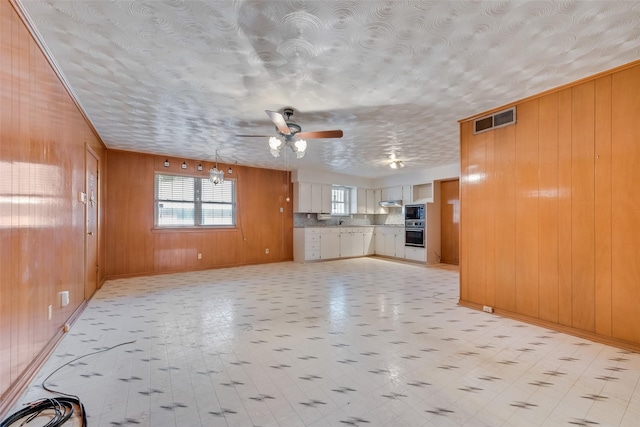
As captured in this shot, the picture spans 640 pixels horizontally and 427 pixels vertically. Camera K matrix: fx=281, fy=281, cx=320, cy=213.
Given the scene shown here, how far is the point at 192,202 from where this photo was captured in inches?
253

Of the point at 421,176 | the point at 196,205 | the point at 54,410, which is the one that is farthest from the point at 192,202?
the point at 421,176

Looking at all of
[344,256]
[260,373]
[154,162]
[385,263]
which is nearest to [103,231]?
[154,162]

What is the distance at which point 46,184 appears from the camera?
91.9 inches

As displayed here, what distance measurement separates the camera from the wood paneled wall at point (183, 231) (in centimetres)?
557

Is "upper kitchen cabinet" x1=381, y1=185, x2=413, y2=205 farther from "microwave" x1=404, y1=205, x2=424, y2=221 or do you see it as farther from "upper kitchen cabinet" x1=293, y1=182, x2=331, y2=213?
"upper kitchen cabinet" x1=293, y1=182, x2=331, y2=213

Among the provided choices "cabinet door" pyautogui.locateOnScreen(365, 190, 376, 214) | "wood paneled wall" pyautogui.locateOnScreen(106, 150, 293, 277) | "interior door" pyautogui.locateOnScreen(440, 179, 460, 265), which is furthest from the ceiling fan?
"cabinet door" pyautogui.locateOnScreen(365, 190, 376, 214)

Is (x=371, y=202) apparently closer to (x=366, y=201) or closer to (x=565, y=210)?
(x=366, y=201)

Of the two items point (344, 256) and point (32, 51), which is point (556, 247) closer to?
point (32, 51)

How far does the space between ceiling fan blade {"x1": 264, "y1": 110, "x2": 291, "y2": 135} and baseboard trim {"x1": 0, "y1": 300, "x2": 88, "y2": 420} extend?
270 centimetres

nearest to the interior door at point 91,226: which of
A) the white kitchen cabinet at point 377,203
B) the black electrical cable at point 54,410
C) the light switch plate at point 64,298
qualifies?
the light switch plate at point 64,298

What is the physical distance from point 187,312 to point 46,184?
6.57 feet

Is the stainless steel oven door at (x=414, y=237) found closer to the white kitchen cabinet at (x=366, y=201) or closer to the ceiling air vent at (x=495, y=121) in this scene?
the white kitchen cabinet at (x=366, y=201)

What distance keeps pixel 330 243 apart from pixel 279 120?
542 cm

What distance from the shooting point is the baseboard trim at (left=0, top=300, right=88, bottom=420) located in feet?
5.57
